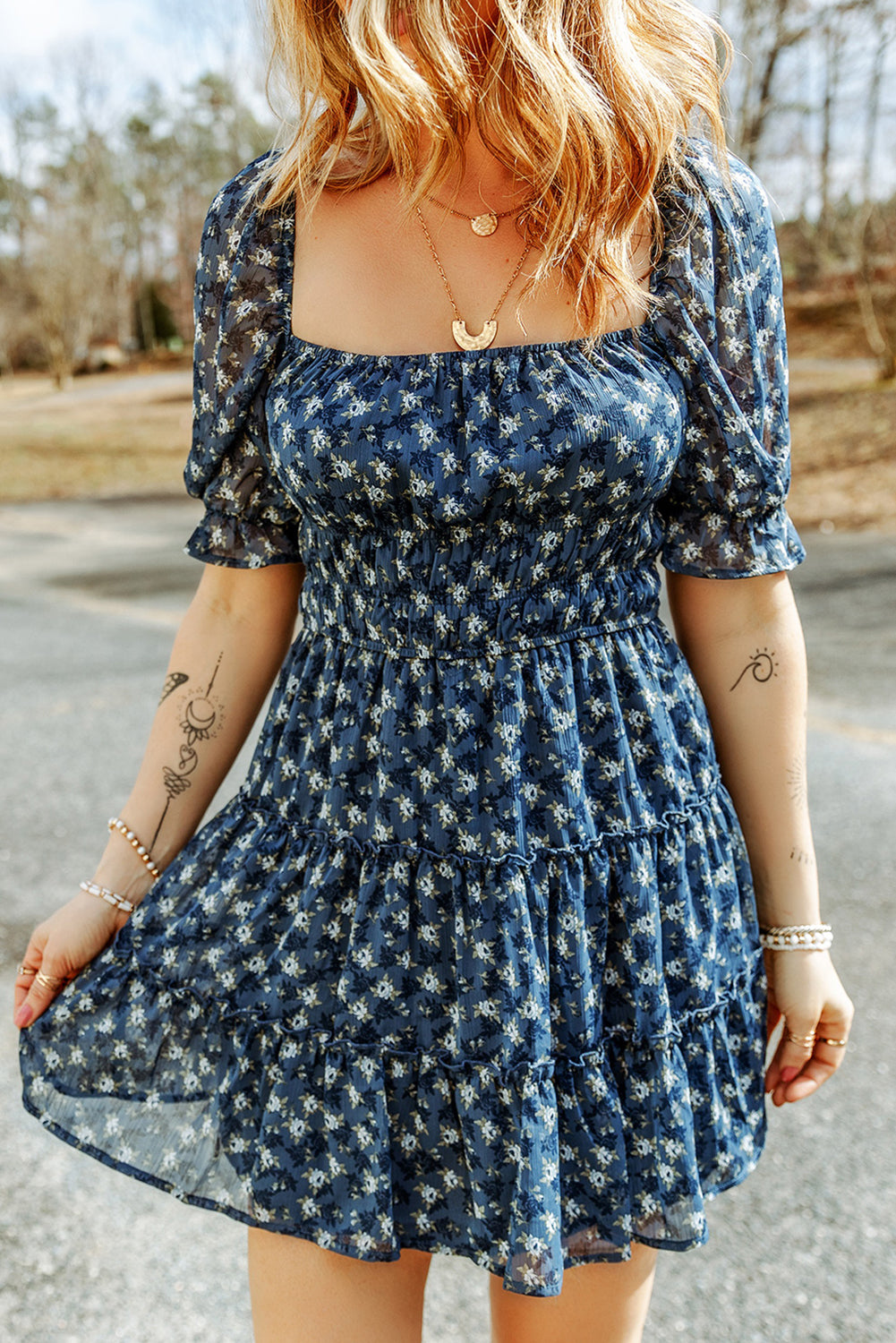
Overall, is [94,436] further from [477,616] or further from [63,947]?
[477,616]

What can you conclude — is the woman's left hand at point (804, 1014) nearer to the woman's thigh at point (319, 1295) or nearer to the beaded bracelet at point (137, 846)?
the woman's thigh at point (319, 1295)

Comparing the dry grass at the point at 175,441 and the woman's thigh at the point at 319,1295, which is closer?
the woman's thigh at the point at 319,1295

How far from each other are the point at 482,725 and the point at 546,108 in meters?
0.67

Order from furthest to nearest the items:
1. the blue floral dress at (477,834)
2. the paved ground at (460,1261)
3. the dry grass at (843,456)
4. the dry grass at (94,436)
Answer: the dry grass at (94,436) → the dry grass at (843,456) → the paved ground at (460,1261) → the blue floral dress at (477,834)

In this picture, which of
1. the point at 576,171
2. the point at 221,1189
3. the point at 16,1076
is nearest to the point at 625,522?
the point at 576,171

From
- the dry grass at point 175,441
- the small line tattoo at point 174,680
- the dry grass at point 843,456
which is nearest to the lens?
the small line tattoo at point 174,680

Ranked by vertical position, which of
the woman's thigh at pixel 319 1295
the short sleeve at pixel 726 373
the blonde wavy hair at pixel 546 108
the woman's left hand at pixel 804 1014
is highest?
the blonde wavy hair at pixel 546 108

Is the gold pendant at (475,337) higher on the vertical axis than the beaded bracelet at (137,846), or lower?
higher

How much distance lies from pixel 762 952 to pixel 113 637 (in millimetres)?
5546

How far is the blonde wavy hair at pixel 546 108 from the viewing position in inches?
47.7

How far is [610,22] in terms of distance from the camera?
47.8 inches

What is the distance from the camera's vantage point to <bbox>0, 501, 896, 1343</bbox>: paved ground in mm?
1976

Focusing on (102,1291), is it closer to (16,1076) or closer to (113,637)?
(16,1076)

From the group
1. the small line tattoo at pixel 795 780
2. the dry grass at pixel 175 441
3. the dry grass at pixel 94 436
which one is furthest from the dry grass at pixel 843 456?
the small line tattoo at pixel 795 780
